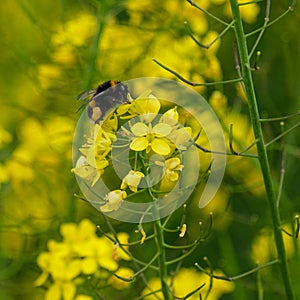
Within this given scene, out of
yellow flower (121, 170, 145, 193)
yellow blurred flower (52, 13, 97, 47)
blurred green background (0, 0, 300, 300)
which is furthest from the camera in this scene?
yellow blurred flower (52, 13, 97, 47)

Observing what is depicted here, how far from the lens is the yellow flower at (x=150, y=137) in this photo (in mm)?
965

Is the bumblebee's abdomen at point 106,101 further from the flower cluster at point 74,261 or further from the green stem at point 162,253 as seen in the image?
the flower cluster at point 74,261

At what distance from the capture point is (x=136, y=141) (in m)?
0.97

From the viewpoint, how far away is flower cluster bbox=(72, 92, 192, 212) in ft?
3.18

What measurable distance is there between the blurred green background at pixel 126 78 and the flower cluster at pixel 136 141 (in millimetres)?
448

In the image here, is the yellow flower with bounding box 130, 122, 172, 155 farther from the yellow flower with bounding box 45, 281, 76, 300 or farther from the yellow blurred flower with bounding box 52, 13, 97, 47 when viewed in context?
the yellow blurred flower with bounding box 52, 13, 97, 47

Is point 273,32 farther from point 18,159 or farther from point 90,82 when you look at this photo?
point 18,159

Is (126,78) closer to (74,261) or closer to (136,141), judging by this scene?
(74,261)

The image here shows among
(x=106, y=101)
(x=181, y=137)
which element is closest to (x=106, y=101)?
(x=106, y=101)

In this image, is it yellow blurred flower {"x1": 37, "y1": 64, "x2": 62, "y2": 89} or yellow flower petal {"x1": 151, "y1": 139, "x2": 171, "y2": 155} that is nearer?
yellow flower petal {"x1": 151, "y1": 139, "x2": 171, "y2": 155}

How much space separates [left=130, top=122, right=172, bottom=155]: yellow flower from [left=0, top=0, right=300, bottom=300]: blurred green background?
18.3 inches

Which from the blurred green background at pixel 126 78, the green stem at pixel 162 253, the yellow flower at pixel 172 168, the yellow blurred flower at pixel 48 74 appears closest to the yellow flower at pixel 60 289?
the blurred green background at pixel 126 78

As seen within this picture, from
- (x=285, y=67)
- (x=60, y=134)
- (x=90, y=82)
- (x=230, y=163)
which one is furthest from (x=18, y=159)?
(x=285, y=67)

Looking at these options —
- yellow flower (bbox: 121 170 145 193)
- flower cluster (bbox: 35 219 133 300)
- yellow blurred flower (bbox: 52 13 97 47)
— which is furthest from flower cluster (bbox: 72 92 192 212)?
yellow blurred flower (bbox: 52 13 97 47)
